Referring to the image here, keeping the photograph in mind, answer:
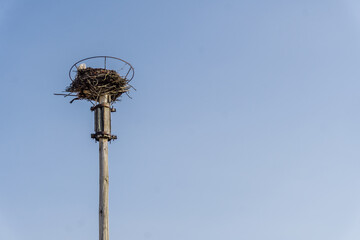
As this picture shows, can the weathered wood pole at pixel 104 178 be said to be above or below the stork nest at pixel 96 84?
below

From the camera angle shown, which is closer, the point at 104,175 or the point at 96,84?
the point at 104,175

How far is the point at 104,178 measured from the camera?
13.5m

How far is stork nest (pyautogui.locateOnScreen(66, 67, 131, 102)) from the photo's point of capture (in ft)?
47.1

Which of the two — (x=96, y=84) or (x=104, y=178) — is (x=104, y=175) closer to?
(x=104, y=178)

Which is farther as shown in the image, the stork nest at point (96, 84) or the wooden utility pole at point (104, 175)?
the stork nest at point (96, 84)

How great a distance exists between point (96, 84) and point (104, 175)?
252 cm

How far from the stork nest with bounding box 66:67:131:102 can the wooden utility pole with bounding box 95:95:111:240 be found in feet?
0.77

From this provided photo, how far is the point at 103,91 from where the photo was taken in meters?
14.5

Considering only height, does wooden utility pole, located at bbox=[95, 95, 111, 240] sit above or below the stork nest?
below

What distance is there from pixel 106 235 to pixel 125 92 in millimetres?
4125

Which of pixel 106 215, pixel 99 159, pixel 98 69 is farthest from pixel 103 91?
pixel 106 215

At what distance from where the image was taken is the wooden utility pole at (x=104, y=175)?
42.5ft

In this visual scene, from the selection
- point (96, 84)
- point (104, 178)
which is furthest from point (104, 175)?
point (96, 84)

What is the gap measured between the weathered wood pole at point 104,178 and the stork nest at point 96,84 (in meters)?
0.24
